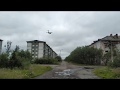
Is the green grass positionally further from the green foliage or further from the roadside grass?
the green foliage

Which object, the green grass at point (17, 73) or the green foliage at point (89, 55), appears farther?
the green foliage at point (89, 55)

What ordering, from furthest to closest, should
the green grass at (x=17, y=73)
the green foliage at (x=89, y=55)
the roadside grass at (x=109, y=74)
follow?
1. the green foliage at (x=89, y=55)
2. the roadside grass at (x=109, y=74)
3. the green grass at (x=17, y=73)

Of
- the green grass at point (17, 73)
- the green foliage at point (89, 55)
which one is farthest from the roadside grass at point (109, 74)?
the green foliage at point (89, 55)

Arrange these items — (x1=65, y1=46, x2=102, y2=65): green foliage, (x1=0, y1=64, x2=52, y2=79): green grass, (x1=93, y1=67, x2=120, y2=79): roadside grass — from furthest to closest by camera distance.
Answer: (x1=65, y1=46, x2=102, y2=65): green foliage, (x1=93, y1=67, x2=120, y2=79): roadside grass, (x1=0, y1=64, x2=52, y2=79): green grass

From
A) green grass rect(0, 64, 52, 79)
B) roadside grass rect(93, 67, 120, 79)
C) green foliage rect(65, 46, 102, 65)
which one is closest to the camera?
green grass rect(0, 64, 52, 79)

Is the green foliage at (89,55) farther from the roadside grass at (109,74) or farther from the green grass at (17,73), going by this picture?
the green grass at (17,73)

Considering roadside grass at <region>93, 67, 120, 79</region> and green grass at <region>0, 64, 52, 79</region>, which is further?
roadside grass at <region>93, 67, 120, 79</region>

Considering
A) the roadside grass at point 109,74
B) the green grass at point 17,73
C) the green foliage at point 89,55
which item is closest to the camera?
the green grass at point 17,73

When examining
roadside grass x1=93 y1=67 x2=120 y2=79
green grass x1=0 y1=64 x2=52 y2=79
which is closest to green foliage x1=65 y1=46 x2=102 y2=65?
roadside grass x1=93 y1=67 x2=120 y2=79

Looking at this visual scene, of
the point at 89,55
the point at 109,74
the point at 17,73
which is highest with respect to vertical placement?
the point at 89,55

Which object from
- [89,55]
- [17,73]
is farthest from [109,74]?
[89,55]

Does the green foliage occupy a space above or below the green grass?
above

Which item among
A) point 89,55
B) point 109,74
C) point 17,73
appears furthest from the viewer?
point 89,55

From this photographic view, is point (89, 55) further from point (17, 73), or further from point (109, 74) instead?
point (17, 73)
